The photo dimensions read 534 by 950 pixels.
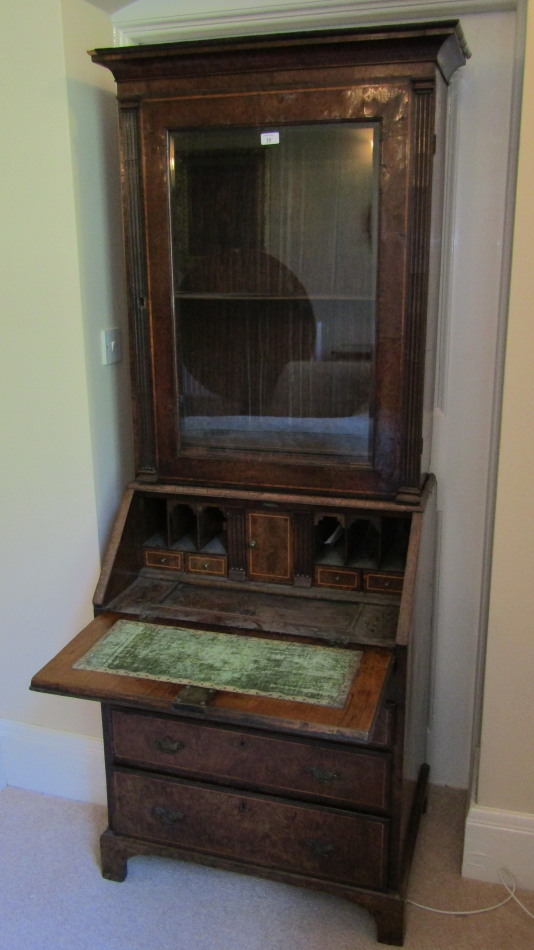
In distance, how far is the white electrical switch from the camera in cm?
203

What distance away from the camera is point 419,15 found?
1800mm

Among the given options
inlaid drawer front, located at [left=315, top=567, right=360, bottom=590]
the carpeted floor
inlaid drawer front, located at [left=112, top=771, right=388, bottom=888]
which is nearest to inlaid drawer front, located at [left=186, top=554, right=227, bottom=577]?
inlaid drawer front, located at [left=315, top=567, right=360, bottom=590]

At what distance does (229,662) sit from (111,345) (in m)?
0.89

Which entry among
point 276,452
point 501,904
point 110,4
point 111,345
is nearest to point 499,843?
point 501,904

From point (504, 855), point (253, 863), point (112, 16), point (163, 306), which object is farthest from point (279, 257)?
point (504, 855)

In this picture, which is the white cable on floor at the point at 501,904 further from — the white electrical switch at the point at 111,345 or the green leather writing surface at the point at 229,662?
the white electrical switch at the point at 111,345

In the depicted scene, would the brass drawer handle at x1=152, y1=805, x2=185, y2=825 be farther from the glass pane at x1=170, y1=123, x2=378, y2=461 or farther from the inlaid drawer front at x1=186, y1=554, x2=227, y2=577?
the glass pane at x1=170, y1=123, x2=378, y2=461

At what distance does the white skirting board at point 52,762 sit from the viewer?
7.45ft

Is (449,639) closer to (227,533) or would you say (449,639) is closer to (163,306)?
(227,533)

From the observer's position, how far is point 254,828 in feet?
6.01

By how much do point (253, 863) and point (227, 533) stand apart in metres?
0.75

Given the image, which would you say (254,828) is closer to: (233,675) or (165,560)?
(233,675)

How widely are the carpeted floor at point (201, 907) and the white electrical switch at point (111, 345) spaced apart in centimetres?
126

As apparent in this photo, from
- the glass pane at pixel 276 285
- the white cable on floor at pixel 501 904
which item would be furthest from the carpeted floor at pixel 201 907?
the glass pane at pixel 276 285
